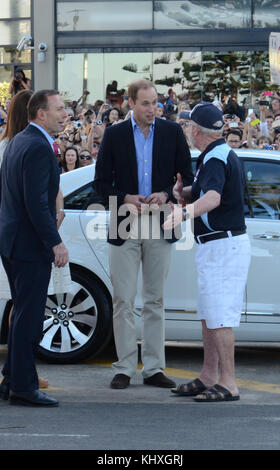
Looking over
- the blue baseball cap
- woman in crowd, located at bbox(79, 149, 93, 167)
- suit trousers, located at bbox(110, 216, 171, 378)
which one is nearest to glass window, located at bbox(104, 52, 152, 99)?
woman in crowd, located at bbox(79, 149, 93, 167)

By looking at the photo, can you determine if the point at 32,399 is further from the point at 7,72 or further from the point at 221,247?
the point at 7,72

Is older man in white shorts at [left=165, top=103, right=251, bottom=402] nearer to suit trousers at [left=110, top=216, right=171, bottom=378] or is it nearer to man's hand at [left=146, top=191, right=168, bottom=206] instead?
man's hand at [left=146, top=191, right=168, bottom=206]

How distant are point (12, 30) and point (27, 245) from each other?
2344 cm

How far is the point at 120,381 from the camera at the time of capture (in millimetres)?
7102

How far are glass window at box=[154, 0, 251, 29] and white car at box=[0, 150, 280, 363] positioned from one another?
61.4 feet

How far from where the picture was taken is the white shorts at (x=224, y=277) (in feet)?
21.2

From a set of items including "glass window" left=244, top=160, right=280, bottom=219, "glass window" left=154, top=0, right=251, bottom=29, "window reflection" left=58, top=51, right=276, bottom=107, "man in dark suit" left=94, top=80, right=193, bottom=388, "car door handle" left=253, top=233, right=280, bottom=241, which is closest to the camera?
"man in dark suit" left=94, top=80, right=193, bottom=388

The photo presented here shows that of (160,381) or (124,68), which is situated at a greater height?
(124,68)

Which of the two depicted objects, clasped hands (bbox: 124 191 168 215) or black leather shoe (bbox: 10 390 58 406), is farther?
clasped hands (bbox: 124 191 168 215)

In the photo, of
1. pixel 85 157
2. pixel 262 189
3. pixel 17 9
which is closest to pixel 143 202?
pixel 262 189

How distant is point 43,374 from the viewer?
7.57m

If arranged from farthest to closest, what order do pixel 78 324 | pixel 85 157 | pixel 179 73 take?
pixel 179 73 < pixel 85 157 < pixel 78 324

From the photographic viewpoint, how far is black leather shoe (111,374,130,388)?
7.09 meters

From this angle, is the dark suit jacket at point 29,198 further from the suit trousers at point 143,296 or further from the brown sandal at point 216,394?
the brown sandal at point 216,394
